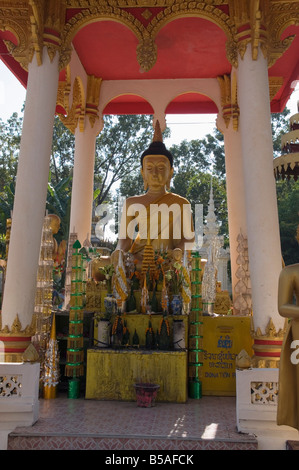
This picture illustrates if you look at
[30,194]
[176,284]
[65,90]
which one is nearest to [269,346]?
[176,284]

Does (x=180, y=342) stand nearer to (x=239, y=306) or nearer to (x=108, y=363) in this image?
(x=108, y=363)

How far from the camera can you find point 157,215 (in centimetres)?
747

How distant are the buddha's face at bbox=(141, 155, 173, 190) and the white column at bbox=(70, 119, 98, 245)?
5.36 ft

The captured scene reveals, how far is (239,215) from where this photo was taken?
26.6ft

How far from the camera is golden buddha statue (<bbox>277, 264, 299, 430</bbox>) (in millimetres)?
3127

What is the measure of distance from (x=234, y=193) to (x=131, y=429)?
5.33 meters

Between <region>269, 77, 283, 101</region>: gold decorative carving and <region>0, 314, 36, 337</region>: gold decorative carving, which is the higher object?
<region>269, 77, 283, 101</region>: gold decorative carving

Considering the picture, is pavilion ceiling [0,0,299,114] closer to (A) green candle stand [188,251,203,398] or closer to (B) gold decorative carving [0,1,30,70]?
(B) gold decorative carving [0,1,30,70]

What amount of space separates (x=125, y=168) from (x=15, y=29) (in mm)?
19450

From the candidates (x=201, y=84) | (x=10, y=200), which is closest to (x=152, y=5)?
(x=201, y=84)

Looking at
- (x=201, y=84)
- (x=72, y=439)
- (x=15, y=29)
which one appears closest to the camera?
(x=72, y=439)

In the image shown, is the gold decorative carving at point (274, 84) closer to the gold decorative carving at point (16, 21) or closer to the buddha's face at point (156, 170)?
the buddha's face at point (156, 170)

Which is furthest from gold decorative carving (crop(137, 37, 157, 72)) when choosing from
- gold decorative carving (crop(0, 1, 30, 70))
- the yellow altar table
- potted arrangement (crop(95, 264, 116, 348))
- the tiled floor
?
the tiled floor

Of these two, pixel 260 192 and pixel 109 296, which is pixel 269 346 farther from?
pixel 109 296
